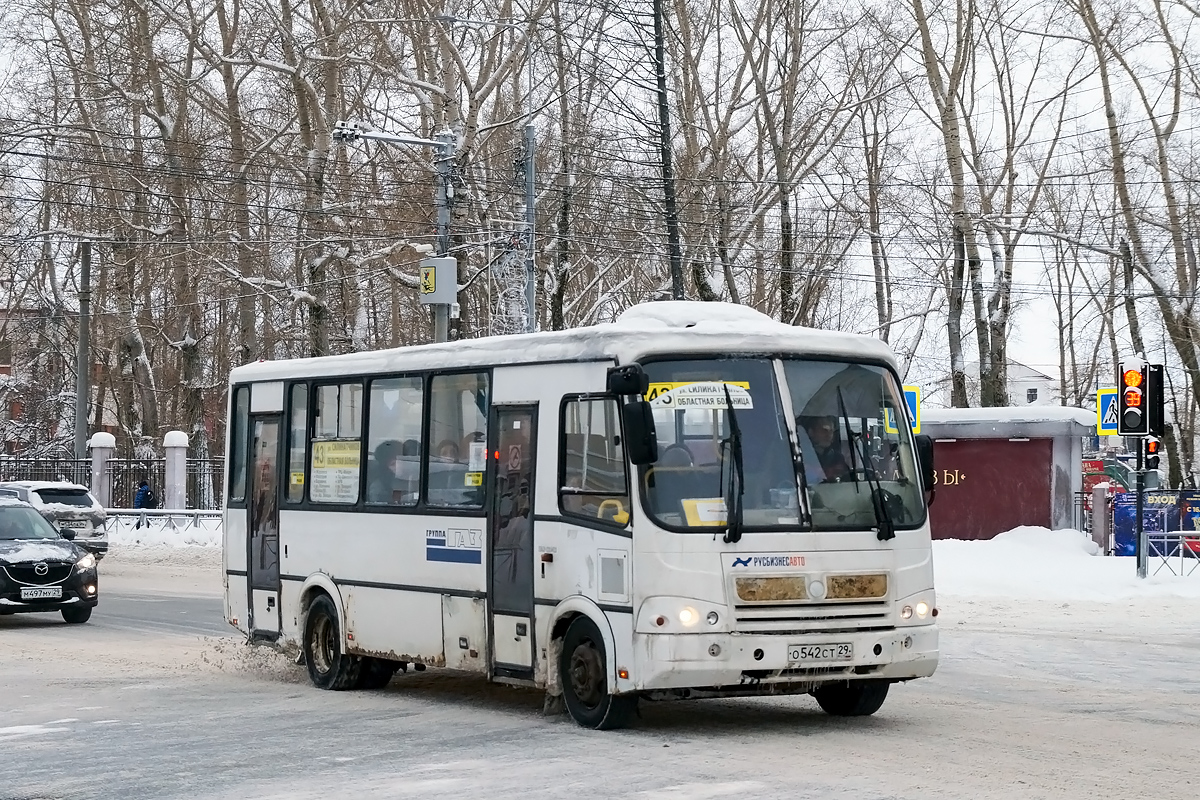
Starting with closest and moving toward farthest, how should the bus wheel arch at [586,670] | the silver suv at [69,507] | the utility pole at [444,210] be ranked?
the bus wheel arch at [586,670]
the utility pole at [444,210]
the silver suv at [69,507]

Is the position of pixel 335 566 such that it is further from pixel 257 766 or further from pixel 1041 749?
pixel 1041 749

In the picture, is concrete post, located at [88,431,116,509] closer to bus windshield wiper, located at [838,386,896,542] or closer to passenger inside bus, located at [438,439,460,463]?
passenger inside bus, located at [438,439,460,463]

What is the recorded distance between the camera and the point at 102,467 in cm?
4888

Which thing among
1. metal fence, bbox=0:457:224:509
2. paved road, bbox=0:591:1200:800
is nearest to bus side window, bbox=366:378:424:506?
paved road, bbox=0:591:1200:800

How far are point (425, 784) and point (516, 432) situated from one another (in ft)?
11.9

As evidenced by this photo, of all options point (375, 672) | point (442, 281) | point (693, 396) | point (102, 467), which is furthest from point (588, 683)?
point (102, 467)

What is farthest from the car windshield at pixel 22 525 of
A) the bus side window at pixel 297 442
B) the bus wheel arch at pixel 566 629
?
the bus wheel arch at pixel 566 629

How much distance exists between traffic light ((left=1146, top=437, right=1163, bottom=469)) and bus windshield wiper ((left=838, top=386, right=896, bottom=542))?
13.0 m

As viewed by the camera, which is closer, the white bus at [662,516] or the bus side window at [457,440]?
the white bus at [662,516]

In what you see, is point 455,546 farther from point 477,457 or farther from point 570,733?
point 570,733

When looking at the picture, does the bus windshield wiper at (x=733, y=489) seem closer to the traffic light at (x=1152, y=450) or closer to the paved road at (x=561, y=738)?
the paved road at (x=561, y=738)

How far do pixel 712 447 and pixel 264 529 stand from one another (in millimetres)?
5735

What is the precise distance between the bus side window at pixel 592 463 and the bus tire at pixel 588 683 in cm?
75

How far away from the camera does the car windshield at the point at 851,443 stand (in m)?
11.4
